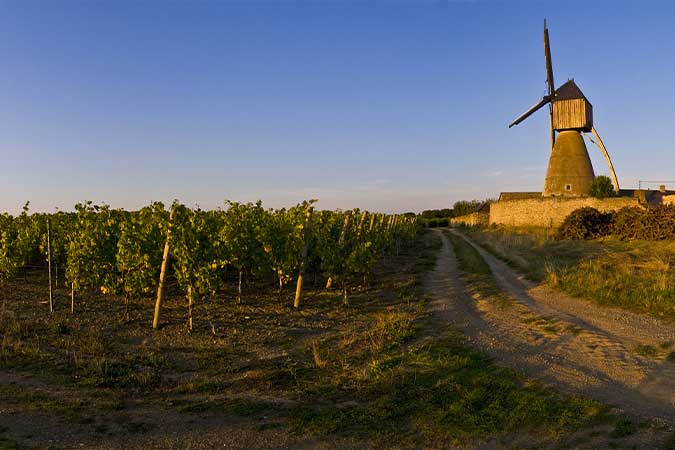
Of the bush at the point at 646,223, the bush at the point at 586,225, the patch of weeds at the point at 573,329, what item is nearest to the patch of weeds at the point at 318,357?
the patch of weeds at the point at 573,329

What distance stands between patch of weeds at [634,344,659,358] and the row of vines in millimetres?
7575

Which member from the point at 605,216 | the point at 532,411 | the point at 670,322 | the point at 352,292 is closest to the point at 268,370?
the point at 532,411

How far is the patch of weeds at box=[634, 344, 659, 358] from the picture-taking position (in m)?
8.72

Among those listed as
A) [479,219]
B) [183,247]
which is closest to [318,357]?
[183,247]

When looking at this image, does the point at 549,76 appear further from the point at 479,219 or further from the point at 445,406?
the point at 445,406

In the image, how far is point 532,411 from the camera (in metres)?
6.25

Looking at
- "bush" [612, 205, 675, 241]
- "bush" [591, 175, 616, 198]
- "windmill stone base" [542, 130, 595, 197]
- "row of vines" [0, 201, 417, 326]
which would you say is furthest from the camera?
"windmill stone base" [542, 130, 595, 197]

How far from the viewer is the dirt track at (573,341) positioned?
7.01m

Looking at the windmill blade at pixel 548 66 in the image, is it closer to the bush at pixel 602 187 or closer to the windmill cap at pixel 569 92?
the windmill cap at pixel 569 92

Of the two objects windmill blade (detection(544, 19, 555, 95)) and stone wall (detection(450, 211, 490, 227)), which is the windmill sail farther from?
stone wall (detection(450, 211, 490, 227))

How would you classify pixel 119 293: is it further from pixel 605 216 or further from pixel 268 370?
pixel 605 216

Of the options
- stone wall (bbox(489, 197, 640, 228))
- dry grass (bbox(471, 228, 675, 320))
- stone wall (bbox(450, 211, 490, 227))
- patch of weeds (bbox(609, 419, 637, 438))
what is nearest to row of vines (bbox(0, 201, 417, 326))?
dry grass (bbox(471, 228, 675, 320))

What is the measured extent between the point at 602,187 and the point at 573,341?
33.1 metres

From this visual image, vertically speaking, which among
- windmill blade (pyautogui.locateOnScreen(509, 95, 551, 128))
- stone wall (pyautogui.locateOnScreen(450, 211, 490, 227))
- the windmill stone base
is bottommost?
stone wall (pyautogui.locateOnScreen(450, 211, 490, 227))
